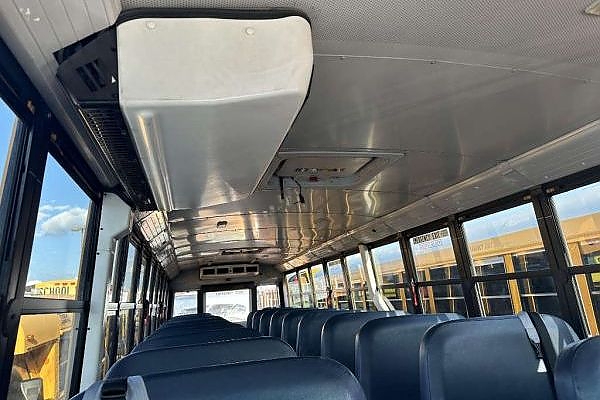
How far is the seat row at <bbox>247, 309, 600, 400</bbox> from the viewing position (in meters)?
1.50

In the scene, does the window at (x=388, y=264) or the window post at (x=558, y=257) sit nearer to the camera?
the window post at (x=558, y=257)

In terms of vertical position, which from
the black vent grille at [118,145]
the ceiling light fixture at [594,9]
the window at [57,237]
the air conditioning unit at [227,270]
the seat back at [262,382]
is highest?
the air conditioning unit at [227,270]

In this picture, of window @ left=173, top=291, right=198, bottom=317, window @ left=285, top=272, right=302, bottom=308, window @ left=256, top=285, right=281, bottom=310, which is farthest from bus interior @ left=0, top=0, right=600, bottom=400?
window @ left=256, top=285, right=281, bottom=310

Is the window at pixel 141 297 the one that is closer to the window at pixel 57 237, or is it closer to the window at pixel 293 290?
the window at pixel 57 237

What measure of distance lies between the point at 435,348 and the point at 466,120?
4.55 ft

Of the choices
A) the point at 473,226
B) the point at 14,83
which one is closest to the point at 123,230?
the point at 14,83

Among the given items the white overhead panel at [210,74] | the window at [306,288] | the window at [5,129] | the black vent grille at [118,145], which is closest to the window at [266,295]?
the window at [306,288]

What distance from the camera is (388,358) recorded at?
2.27 metres

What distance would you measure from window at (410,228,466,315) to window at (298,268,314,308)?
527 centimetres

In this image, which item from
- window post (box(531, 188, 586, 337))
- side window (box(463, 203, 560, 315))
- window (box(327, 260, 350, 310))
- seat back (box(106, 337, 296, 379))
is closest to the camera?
seat back (box(106, 337, 296, 379))

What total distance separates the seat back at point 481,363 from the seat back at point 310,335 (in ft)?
7.10

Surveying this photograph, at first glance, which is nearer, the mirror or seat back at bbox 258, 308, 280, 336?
the mirror

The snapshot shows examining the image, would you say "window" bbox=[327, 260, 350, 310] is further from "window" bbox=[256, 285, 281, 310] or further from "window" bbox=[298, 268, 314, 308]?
"window" bbox=[256, 285, 281, 310]

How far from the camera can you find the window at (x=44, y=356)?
171 centimetres
